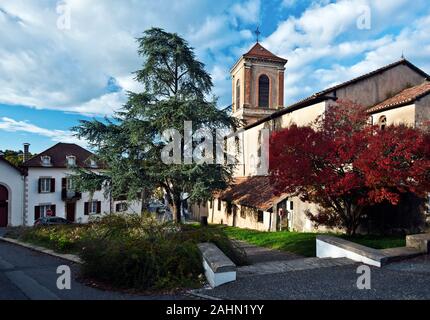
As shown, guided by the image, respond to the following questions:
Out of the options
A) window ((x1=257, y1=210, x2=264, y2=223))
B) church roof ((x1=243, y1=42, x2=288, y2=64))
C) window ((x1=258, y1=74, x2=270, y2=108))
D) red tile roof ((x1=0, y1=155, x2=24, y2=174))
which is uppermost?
church roof ((x1=243, y1=42, x2=288, y2=64))

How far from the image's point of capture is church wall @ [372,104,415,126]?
50.8 ft

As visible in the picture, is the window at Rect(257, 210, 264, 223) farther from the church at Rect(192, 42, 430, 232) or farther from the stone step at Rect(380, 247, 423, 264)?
the stone step at Rect(380, 247, 423, 264)

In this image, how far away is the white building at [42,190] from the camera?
91.7ft

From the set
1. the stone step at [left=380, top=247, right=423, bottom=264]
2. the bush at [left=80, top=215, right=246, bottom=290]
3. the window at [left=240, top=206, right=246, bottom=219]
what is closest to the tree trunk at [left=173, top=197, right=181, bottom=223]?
the window at [left=240, top=206, right=246, bottom=219]

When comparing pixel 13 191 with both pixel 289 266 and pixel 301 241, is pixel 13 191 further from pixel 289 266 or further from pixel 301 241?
pixel 289 266

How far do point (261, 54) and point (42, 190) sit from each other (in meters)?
25.0

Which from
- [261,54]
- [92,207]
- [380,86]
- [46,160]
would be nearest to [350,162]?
[380,86]

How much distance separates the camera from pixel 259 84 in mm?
34500

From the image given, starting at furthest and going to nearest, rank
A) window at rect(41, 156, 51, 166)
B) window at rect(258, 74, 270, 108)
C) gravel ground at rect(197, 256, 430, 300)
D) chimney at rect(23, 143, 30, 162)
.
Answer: window at rect(258, 74, 270, 108) < chimney at rect(23, 143, 30, 162) < window at rect(41, 156, 51, 166) < gravel ground at rect(197, 256, 430, 300)

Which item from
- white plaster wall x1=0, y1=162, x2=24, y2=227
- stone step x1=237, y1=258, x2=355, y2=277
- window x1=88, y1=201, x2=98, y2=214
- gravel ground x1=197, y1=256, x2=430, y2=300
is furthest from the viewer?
window x1=88, y1=201, x2=98, y2=214

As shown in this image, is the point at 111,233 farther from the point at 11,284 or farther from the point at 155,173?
the point at 155,173

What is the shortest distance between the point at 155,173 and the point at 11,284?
11332 millimetres

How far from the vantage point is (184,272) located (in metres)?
7.39

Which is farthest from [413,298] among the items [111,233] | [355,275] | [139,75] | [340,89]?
[139,75]
